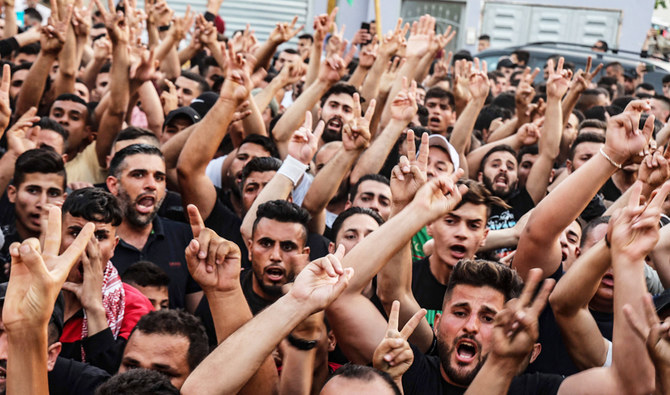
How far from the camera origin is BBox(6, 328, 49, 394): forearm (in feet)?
9.20

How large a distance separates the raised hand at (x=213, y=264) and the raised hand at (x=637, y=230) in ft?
4.37

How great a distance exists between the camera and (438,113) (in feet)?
24.1

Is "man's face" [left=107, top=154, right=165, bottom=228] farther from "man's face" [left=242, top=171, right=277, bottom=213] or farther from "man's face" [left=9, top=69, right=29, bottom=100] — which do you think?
"man's face" [left=9, top=69, right=29, bottom=100]

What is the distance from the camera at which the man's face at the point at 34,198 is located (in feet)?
15.8

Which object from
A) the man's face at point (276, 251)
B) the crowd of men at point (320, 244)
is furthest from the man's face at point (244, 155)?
the man's face at point (276, 251)

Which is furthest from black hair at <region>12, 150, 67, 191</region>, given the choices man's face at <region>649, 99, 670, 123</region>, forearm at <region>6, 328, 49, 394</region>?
man's face at <region>649, 99, 670, 123</region>

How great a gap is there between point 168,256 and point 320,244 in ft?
2.67

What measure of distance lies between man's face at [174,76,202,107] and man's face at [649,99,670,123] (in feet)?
14.6

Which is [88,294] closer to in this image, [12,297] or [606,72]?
[12,297]

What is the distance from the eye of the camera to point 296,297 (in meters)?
2.99

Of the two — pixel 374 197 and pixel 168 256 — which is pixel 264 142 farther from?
Answer: pixel 168 256

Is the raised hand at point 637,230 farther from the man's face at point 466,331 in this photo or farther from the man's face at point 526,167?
the man's face at point 526,167

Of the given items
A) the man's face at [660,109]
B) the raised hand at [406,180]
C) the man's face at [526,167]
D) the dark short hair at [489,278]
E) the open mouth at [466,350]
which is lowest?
the man's face at [660,109]

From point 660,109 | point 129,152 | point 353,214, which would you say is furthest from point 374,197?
point 660,109
